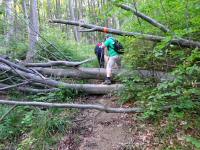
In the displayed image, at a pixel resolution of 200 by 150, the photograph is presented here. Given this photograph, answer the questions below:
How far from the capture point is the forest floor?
256 inches

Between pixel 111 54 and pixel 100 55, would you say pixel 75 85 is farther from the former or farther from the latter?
pixel 100 55

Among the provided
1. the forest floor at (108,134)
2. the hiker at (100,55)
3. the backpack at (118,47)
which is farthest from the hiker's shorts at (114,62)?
the forest floor at (108,134)

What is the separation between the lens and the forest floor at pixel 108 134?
6.50m

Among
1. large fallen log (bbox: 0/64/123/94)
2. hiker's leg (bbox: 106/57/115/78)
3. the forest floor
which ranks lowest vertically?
the forest floor

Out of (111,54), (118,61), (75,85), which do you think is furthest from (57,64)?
(118,61)

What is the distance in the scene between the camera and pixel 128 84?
7801 millimetres

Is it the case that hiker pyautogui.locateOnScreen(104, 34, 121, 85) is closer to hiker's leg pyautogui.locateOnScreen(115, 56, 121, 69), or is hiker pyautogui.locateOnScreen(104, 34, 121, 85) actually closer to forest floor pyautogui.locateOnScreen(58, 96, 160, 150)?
hiker's leg pyautogui.locateOnScreen(115, 56, 121, 69)

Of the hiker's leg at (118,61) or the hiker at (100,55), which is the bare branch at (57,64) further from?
the hiker at (100,55)

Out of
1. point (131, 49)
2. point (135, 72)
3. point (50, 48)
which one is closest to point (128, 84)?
point (135, 72)

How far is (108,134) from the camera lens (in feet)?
23.1

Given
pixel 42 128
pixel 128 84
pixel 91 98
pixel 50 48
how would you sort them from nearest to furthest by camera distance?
pixel 42 128 < pixel 128 84 < pixel 91 98 < pixel 50 48

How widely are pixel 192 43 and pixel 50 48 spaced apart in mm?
6475

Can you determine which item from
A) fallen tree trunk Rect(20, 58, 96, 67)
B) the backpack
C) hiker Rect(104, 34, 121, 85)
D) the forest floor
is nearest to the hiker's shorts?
hiker Rect(104, 34, 121, 85)

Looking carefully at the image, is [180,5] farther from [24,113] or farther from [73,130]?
[24,113]
